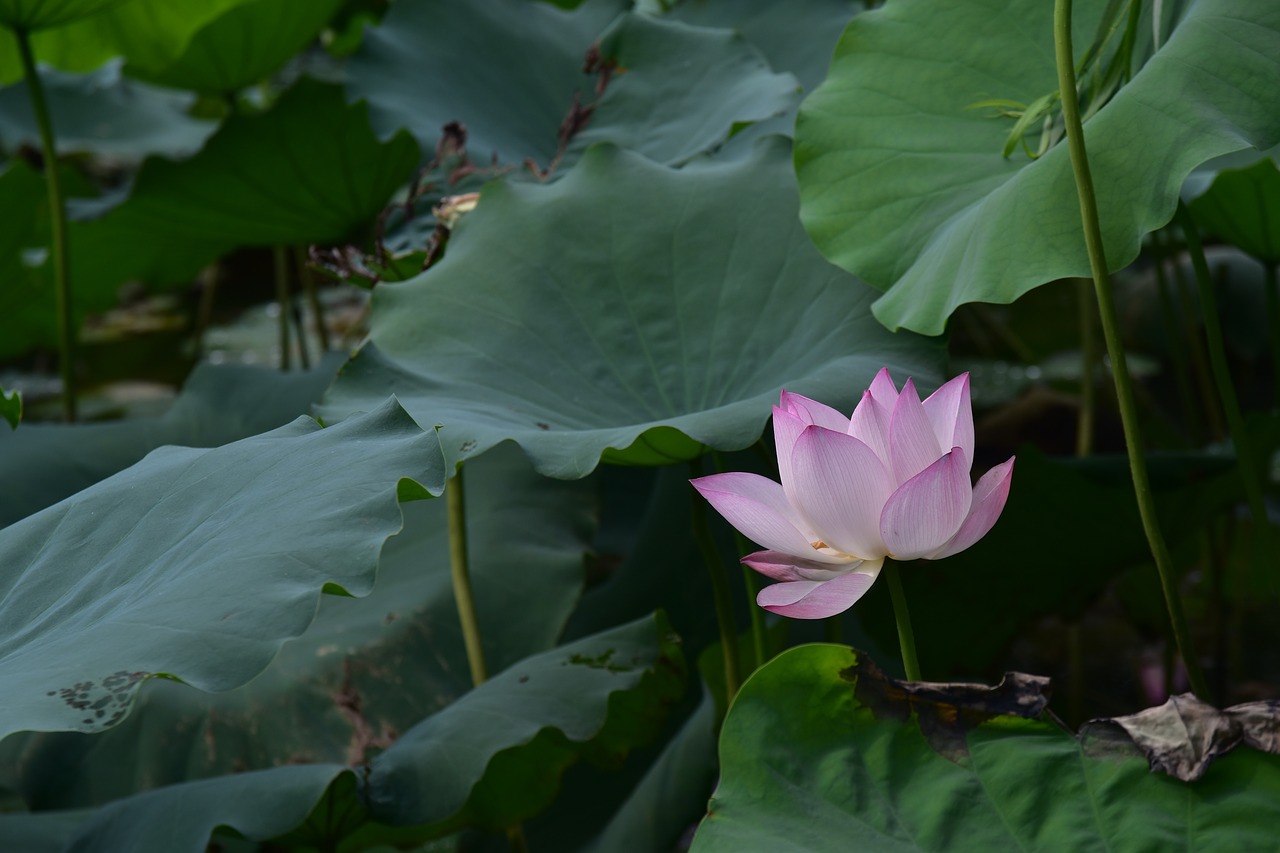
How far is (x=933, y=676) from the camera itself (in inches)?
55.8

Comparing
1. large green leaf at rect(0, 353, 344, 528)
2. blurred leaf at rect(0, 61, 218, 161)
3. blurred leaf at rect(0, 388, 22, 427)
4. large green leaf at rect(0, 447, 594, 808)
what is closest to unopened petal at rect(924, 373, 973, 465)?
large green leaf at rect(0, 447, 594, 808)

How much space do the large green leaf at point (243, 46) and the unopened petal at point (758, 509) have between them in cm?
143

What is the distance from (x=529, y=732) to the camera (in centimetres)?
98

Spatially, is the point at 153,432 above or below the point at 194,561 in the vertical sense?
below

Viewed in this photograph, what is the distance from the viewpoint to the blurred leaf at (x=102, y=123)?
2.72 metres

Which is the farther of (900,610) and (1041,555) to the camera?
(1041,555)

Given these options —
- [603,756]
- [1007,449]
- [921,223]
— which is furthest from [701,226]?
[1007,449]

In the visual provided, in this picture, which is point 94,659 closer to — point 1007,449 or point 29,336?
point 1007,449

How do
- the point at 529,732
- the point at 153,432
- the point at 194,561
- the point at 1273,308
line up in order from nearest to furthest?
1. the point at 194,561
2. the point at 529,732
3. the point at 1273,308
4. the point at 153,432

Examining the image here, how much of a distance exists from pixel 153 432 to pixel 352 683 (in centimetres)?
51

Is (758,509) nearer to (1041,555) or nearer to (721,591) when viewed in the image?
(721,591)

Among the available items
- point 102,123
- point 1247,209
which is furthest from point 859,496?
point 102,123

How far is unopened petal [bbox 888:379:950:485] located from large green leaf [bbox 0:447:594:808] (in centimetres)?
75

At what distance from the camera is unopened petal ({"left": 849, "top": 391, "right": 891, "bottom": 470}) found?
2.05 ft
